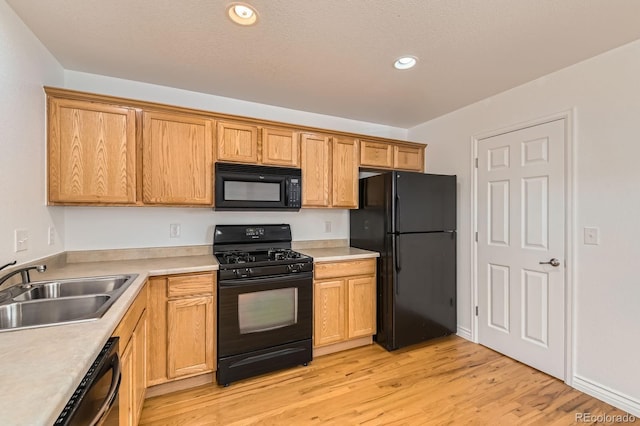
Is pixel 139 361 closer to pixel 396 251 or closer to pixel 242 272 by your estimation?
pixel 242 272

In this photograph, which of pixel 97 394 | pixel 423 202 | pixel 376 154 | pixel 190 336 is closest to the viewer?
pixel 97 394

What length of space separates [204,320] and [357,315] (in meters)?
1.40

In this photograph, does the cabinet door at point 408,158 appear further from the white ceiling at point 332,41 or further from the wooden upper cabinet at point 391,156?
the white ceiling at point 332,41

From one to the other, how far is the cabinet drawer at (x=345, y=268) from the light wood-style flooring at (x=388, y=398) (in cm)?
77

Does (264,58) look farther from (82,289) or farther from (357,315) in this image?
(357,315)

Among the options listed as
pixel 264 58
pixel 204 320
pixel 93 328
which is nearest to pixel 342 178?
pixel 264 58

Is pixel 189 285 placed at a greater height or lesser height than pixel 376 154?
lesser

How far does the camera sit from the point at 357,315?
2854 mm

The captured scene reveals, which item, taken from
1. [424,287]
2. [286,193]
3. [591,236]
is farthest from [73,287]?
[591,236]

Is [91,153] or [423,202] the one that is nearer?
[91,153]

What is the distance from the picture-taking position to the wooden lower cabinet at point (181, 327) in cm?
206

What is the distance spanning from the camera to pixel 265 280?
2369mm

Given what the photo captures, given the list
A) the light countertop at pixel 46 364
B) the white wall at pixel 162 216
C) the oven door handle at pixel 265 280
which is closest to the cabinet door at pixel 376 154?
A: the white wall at pixel 162 216

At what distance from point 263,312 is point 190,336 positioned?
1.80 ft
